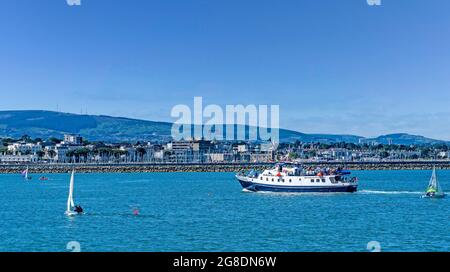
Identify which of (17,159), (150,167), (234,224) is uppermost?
(17,159)

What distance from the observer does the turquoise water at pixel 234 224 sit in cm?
1923

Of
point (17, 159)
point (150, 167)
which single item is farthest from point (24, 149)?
point (150, 167)

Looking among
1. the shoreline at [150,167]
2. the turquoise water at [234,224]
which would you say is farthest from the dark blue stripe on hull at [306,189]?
the shoreline at [150,167]

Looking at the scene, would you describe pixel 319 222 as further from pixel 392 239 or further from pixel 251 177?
pixel 251 177

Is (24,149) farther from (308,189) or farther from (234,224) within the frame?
(234,224)

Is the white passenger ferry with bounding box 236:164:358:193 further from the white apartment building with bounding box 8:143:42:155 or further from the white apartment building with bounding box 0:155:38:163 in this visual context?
the white apartment building with bounding box 8:143:42:155

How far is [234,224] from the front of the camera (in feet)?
79.2

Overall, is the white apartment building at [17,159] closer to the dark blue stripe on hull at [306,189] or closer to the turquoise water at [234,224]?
the turquoise water at [234,224]

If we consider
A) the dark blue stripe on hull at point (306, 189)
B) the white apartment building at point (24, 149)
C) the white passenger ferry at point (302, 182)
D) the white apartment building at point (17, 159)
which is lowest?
the dark blue stripe on hull at point (306, 189)

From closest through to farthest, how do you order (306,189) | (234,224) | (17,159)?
(234,224) → (306,189) → (17,159)

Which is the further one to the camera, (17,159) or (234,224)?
(17,159)

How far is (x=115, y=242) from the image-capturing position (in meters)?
19.7

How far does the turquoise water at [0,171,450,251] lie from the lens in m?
19.2

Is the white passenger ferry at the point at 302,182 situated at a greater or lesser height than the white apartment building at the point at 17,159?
lesser
